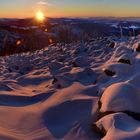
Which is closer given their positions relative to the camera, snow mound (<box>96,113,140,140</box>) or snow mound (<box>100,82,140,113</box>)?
snow mound (<box>96,113,140,140</box>)

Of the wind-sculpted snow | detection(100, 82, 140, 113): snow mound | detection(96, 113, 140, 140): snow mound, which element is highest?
detection(100, 82, 140, 113): snow mound

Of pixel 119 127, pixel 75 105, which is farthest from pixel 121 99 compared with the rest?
pixel 75 105

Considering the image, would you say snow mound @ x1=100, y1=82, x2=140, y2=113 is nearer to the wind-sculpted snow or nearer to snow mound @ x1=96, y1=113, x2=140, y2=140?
the wind-sculpted snow

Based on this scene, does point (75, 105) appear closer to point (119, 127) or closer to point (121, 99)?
point (121, 99)

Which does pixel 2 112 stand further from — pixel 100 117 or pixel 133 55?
pixel 133 55

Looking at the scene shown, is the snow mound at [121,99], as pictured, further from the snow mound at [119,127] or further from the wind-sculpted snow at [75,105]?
the snow mound at [119,127]

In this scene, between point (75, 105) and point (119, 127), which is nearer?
point (119, 127)

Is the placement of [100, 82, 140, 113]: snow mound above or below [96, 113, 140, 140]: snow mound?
above

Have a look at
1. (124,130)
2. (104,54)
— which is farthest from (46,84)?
(124,130)

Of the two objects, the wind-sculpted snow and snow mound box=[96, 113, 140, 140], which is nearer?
snow mound box=[96, 113, 140, 140]

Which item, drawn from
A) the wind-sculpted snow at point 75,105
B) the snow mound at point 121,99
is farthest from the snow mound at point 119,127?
the snow mound at point 121,99

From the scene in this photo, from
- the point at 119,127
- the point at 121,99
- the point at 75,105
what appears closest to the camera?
the point at 119,127

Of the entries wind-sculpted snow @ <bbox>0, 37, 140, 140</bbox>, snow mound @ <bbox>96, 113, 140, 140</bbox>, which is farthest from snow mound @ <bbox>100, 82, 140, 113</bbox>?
snow mound @ <bbox>96, 113, 140, 140</bbox>

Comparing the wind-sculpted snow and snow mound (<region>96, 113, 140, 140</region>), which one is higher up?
snow mound (<region>96, 113, 140, 140</region>)
